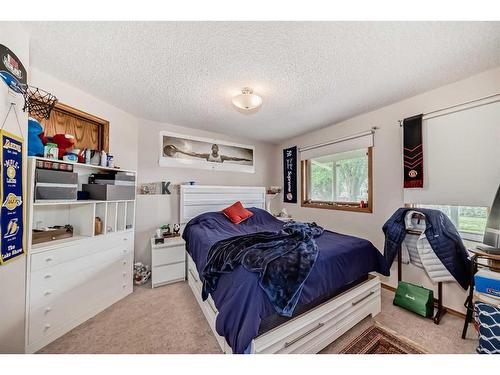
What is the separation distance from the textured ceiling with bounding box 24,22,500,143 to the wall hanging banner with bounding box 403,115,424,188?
14.4 inches

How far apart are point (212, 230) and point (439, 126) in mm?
3015

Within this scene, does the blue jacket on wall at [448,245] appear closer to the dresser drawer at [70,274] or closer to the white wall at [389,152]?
the white wall at [389,152]

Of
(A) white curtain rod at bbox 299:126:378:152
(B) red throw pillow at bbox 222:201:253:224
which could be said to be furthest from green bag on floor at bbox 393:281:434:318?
(B) red throw pillow at bbox 222:201:253:224

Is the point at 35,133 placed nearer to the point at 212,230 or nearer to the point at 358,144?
the point at 212,230

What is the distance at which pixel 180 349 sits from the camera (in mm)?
1562

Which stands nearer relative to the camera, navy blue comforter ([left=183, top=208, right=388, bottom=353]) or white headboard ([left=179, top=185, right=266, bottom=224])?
navy blue comforter ([left=183, top=208, right=388, bottom=353])

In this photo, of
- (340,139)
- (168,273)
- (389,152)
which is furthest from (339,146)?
(168,273)

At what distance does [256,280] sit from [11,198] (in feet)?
5.74

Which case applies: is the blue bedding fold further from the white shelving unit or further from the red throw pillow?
the white shelving unit

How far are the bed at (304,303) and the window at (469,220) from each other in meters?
1.01

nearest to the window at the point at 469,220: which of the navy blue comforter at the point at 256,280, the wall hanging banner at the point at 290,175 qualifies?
the navy blue comforter at the point at 256,280

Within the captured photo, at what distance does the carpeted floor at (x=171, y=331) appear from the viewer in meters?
1.57

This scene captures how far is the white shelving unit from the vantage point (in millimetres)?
1538

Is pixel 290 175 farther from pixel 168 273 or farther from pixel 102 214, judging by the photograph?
pixel 102 214
